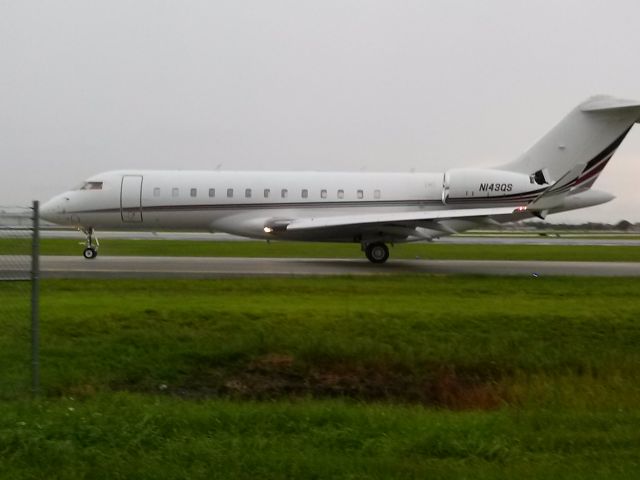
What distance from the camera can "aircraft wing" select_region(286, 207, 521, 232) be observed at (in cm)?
2477

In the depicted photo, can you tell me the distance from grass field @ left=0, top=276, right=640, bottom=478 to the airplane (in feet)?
31.1

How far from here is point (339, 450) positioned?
A: 6.46 meters

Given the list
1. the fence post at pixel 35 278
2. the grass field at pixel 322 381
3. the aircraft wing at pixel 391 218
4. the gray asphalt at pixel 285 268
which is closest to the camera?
the grass field at pixel 322 381

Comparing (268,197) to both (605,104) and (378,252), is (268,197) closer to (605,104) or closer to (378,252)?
(378,252)

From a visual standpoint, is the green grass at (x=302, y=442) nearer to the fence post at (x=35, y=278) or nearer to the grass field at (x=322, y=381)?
the grass field at (x=322, y=381)

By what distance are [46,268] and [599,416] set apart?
61.6 feet

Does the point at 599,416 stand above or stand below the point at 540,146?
below

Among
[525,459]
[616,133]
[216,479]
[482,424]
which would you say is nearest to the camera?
[216,479]

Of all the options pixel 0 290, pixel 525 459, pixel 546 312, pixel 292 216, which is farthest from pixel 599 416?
pixel 292 216

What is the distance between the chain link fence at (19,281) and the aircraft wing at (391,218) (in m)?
15.1

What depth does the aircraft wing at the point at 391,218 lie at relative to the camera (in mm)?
24766

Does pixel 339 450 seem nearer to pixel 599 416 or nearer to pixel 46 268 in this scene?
pixel 599 416

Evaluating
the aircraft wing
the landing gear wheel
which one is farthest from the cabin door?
the landing gear wheel

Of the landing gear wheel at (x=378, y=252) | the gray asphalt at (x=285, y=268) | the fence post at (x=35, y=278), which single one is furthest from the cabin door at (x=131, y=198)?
the fence post at (x=35, y=278)
